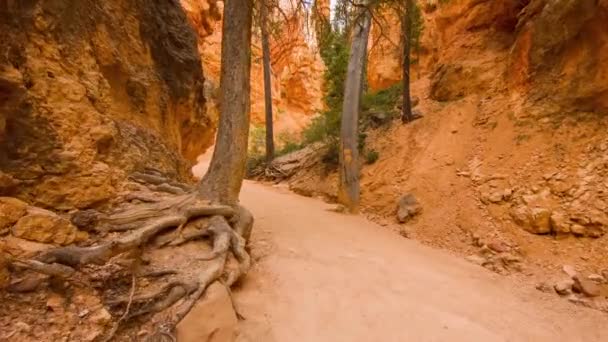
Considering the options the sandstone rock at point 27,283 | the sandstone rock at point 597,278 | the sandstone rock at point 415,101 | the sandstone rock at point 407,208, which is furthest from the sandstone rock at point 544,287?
the sandstone rock at point 415,101

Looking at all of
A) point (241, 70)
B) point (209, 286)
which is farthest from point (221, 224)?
point (241, 70)

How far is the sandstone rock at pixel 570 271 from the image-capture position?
312cm

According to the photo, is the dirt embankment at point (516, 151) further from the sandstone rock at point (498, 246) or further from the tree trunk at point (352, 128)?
the tree trunk at point (352, 128)

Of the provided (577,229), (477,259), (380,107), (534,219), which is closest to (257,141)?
(380,107)

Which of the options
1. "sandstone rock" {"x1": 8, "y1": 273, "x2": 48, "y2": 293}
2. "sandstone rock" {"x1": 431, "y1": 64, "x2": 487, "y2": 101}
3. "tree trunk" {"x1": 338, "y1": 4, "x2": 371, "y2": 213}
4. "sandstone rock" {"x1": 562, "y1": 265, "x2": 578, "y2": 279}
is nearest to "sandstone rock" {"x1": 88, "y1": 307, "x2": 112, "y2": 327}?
"sandstone rock" {"x1": 8, "y1": 273, "x2": 48, "y2": 293}

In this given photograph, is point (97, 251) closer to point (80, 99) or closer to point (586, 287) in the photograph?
point (80, 99)

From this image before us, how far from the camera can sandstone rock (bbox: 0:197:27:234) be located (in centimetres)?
181

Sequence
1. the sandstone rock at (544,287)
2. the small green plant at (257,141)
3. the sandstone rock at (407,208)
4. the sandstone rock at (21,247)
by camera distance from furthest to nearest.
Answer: the small green plant at (257,141)
the sandstone rock at (407,208)
the sandstone rock at (544,287)
the sandstone rock at (21,247)

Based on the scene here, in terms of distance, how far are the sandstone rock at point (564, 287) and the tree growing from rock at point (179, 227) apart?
3.01m

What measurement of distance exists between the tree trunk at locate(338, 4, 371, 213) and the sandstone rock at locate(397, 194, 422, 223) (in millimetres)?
1020

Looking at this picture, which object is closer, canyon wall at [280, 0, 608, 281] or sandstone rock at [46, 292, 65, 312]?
sandstone rock at [46, 292, 65, 312]

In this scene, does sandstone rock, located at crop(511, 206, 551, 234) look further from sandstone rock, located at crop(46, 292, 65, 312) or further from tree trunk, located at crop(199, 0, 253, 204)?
sandstone rock, located at crop(46, 292, 65, 312)

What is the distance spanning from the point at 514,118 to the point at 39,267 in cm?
643

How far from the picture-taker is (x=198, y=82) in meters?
6.34
